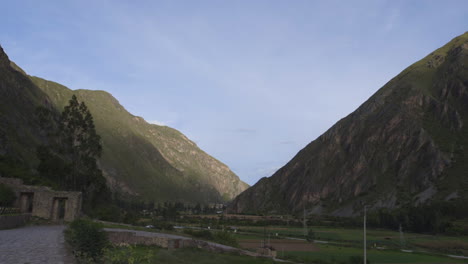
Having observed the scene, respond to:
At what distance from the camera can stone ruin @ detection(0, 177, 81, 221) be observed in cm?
3869

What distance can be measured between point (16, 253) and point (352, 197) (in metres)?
188

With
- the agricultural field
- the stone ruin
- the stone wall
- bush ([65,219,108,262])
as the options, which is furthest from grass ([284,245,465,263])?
bush ([65,219,108,262])

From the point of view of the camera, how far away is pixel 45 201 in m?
38.8

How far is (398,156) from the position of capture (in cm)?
19162

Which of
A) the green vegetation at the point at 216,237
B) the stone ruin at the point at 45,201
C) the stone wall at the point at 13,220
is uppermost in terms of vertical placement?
the stone ruin at the point at 45,201

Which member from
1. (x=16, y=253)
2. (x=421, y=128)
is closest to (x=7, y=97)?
(x=16, y=253)

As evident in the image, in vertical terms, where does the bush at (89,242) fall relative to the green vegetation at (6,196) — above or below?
below

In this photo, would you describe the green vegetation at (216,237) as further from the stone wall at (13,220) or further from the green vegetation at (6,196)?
the stone wall at (13,220)

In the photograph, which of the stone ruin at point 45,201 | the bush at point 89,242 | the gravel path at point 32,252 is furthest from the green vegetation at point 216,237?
the bush at point 89,242

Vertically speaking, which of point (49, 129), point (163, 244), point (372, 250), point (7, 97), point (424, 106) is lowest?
point (372, 250)

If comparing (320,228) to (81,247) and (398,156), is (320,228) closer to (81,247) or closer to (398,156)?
(398,156)

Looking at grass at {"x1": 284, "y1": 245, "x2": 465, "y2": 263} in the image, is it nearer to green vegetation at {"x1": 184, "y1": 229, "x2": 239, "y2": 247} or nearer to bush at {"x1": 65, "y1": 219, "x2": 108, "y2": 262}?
green vegetation at {"x1": 184, "y1": 229, "x2": 239, "y2": 247}

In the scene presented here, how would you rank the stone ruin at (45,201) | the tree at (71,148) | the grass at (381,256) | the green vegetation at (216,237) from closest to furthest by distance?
1. the stone ruin at (45,201)
2. the green vegetation at (216,237)
3. the tree at (71,148)
4. the grass at (381,256)

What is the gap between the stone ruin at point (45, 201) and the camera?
38688 millimetres
